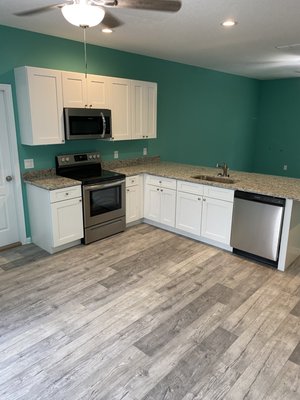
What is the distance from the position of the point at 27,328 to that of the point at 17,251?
1591 mm

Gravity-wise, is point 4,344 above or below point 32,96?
below

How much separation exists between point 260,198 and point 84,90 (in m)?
2.58

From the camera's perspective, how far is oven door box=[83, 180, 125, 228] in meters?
3.84

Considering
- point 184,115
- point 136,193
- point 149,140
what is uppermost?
point 184,115

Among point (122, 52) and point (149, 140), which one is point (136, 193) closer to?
point (149, 140)

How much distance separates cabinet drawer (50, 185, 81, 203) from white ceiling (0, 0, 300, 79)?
1.82 meters

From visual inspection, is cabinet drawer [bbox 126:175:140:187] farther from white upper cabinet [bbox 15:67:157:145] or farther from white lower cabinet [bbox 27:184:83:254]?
white lower cabinet [bbox 27:184:83:254]

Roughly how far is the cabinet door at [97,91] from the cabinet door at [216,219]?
1928mm

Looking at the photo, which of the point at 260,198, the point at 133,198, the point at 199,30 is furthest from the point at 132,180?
the point at 199,30

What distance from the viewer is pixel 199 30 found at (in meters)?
3.35

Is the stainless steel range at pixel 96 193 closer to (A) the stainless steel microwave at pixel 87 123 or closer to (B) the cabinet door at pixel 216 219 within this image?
(A) the stainless steel microwave at pixel 87 123

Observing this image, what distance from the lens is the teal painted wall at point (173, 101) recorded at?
12.0ft

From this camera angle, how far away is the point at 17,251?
3.79 m

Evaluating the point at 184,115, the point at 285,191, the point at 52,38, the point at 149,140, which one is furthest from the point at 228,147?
the point at 52,38
